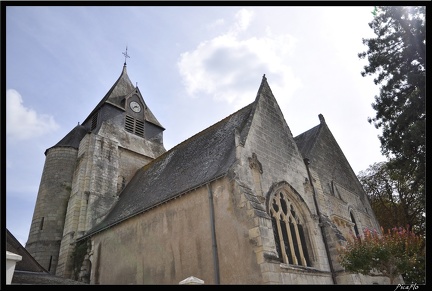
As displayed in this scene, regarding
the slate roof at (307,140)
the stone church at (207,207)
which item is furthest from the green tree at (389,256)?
the slate roof at (307,140)

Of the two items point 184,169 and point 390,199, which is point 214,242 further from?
point 390,199

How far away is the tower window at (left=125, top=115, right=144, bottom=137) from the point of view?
70.4 feet

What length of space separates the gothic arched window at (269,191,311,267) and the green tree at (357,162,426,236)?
41.7ft

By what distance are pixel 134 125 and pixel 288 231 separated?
13.9 m

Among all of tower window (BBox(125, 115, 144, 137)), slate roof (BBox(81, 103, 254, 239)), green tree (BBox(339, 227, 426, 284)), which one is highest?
tower window (BBox(125, 115, 144, 137))

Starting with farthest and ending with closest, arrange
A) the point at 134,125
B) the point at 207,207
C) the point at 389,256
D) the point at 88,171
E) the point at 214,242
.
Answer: the point at 134,125
the point at 88,171
the point at 207,207
the point at 214,242
the point at 389,256

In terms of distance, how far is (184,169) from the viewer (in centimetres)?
1368

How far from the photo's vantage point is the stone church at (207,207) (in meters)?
10.0

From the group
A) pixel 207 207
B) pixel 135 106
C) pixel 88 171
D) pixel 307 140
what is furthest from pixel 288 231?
pixel 135 106

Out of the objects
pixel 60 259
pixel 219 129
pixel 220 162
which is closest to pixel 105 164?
pixel 60 259

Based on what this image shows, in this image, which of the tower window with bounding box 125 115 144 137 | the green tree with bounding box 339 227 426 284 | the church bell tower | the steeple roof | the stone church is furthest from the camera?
the steeple roof

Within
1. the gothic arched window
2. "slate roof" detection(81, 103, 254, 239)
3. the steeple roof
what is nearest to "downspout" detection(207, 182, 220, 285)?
"slate roof" detection(81, 103, 254, 239)

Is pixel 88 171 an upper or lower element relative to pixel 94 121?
lower

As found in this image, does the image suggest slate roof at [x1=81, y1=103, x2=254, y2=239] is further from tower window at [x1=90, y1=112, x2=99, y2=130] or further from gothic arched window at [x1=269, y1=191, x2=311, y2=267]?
tower window at [x1=90, y1=112, x2=99, y2=130]
